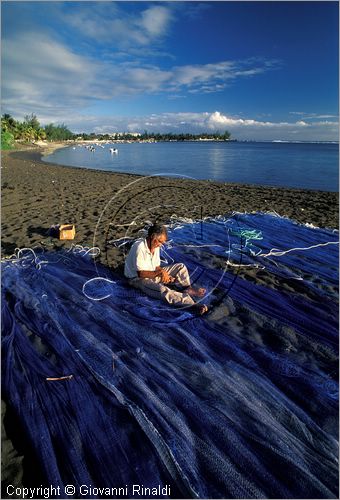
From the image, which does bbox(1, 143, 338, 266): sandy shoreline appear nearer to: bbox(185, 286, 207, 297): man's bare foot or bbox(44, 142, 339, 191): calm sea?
bbox(44, 142, 339, 191): calm sea

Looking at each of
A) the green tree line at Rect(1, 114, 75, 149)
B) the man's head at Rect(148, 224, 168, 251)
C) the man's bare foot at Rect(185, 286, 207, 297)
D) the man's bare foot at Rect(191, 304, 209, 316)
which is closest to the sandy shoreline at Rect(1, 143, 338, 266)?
the man's head at Rect(148, 224, 168, 251)

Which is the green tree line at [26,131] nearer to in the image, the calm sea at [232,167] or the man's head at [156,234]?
the calm sea at [232,167]

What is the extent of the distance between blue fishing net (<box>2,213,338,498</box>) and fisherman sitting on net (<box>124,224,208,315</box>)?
0.44 feet

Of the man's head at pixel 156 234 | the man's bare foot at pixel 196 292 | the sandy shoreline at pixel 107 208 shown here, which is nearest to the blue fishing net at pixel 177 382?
the man's bare foot at pixel 196 292

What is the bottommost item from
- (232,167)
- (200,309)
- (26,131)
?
(200,309)

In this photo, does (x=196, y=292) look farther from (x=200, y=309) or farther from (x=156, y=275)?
(x=156, y=275)

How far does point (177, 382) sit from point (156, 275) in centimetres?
160

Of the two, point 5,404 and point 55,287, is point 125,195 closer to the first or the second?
point 55,287

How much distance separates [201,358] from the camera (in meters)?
2.78

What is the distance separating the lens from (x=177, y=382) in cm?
250

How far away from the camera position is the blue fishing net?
1890 millimetres

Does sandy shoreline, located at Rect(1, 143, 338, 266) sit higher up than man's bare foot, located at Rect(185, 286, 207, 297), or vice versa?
sandy shoreline, located at Rect(1, 143, 338, 266)

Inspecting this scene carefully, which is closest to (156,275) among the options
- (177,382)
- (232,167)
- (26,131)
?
(177,382)

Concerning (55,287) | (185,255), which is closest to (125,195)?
(185,255)
